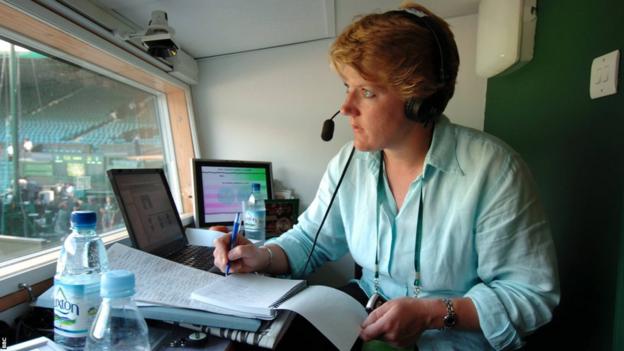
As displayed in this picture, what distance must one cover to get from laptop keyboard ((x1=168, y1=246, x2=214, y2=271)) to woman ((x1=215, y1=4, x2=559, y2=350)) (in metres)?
0.15

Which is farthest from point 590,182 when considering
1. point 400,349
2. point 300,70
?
point 300,70

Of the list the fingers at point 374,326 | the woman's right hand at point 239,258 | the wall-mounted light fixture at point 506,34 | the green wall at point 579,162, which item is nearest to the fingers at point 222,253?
the woman's right hand at point 239,258

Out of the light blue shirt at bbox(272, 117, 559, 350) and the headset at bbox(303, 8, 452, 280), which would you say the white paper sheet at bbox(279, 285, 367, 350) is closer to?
the light blue shirt at bbox(272, 117, 559, 350)

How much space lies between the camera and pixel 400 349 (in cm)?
72

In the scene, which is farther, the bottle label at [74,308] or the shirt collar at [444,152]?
the shirt collar at [444,152]

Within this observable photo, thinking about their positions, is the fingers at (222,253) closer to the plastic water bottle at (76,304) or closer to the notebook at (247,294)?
the notebook at (247,294)

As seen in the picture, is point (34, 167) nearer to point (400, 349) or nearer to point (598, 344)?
point (400, 349)

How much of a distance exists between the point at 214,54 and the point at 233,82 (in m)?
0.19

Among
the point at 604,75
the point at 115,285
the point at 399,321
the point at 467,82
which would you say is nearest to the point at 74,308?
the point at 115,285

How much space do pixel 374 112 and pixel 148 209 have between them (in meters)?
0.84

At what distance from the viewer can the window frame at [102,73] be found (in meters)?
0.86

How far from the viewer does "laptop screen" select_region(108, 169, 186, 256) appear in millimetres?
984

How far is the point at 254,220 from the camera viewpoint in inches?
55.2

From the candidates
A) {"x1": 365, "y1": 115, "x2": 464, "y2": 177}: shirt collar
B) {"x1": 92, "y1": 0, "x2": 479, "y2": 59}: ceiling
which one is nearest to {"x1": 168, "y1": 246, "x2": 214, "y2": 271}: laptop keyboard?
{"x1": 365, "y1": 115, "x2": 464, "y2": 177}: shirt collar
